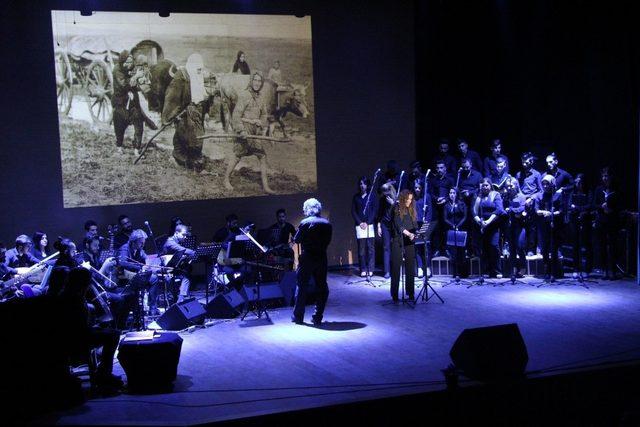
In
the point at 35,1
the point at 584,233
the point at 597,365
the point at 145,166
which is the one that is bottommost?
the point at 597,365

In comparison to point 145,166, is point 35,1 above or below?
above

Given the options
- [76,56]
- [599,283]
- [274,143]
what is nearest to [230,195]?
[274,143]

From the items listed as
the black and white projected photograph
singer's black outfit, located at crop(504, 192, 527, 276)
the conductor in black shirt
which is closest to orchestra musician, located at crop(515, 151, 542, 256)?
singer's black outfit, located at crop(504, 192, 527, 276)

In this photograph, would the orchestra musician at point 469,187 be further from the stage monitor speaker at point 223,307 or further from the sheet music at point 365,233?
the stage monitor speaker at point 223,307

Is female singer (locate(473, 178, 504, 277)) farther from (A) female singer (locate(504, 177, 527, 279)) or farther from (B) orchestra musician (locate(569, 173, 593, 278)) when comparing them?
(B) orchestra musician (locate(569, 173, 593, 278))

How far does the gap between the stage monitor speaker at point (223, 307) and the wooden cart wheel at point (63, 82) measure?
16.1 feet

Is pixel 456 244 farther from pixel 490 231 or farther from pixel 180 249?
pixel 180 249

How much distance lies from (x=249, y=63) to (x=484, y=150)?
5.20 meters

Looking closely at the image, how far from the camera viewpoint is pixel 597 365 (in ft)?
25.6

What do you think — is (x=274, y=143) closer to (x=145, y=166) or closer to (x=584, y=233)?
(x=145, y=166)

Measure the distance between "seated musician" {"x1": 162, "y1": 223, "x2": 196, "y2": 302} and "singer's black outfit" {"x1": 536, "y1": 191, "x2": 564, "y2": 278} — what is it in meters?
5.92

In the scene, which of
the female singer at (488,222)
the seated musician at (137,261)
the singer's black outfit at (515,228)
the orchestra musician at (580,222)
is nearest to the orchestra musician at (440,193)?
the female singer at (488,222)

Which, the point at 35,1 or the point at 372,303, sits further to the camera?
the point at 35,1

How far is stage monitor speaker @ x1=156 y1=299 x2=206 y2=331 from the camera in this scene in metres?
10.1
